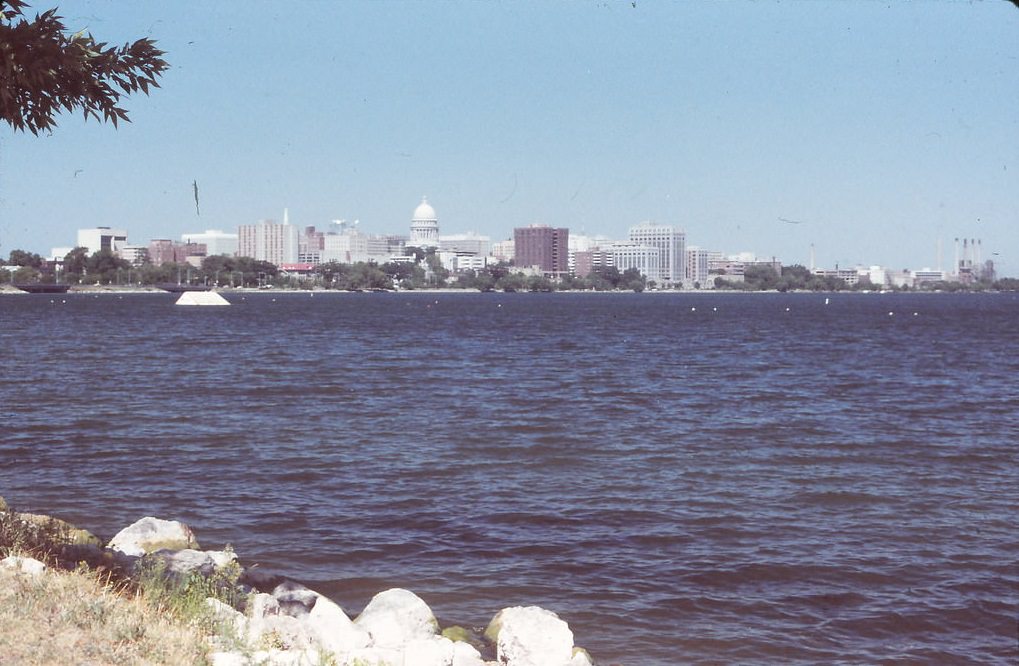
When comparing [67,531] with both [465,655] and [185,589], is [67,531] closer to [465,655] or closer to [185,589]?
[185,589]

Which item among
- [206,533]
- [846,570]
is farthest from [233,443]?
[846,570]

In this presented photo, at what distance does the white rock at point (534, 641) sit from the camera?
38.5ft

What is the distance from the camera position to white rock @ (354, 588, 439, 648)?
474 inches

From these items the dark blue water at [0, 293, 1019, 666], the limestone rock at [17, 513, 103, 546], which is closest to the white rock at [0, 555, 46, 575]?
the limestone rock at [17, 513, 103, 546]

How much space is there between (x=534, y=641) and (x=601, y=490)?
10672 mm

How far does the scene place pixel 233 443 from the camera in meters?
28.8

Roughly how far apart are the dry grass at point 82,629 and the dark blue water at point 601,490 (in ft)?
19.4

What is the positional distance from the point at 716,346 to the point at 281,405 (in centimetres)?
4876

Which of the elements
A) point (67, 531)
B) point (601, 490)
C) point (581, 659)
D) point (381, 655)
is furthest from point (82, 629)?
point (601, 490)

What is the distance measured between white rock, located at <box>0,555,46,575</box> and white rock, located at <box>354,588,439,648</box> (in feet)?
11.9

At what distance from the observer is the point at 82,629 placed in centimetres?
820

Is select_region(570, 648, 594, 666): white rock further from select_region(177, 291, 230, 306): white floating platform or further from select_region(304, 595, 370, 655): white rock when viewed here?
select_region(177, 291, 230, 306): white floating platform

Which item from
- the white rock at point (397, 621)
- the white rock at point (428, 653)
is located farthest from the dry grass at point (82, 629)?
the white rock at point (397, 621)

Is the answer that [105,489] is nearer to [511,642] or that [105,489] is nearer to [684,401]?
[511,642]
